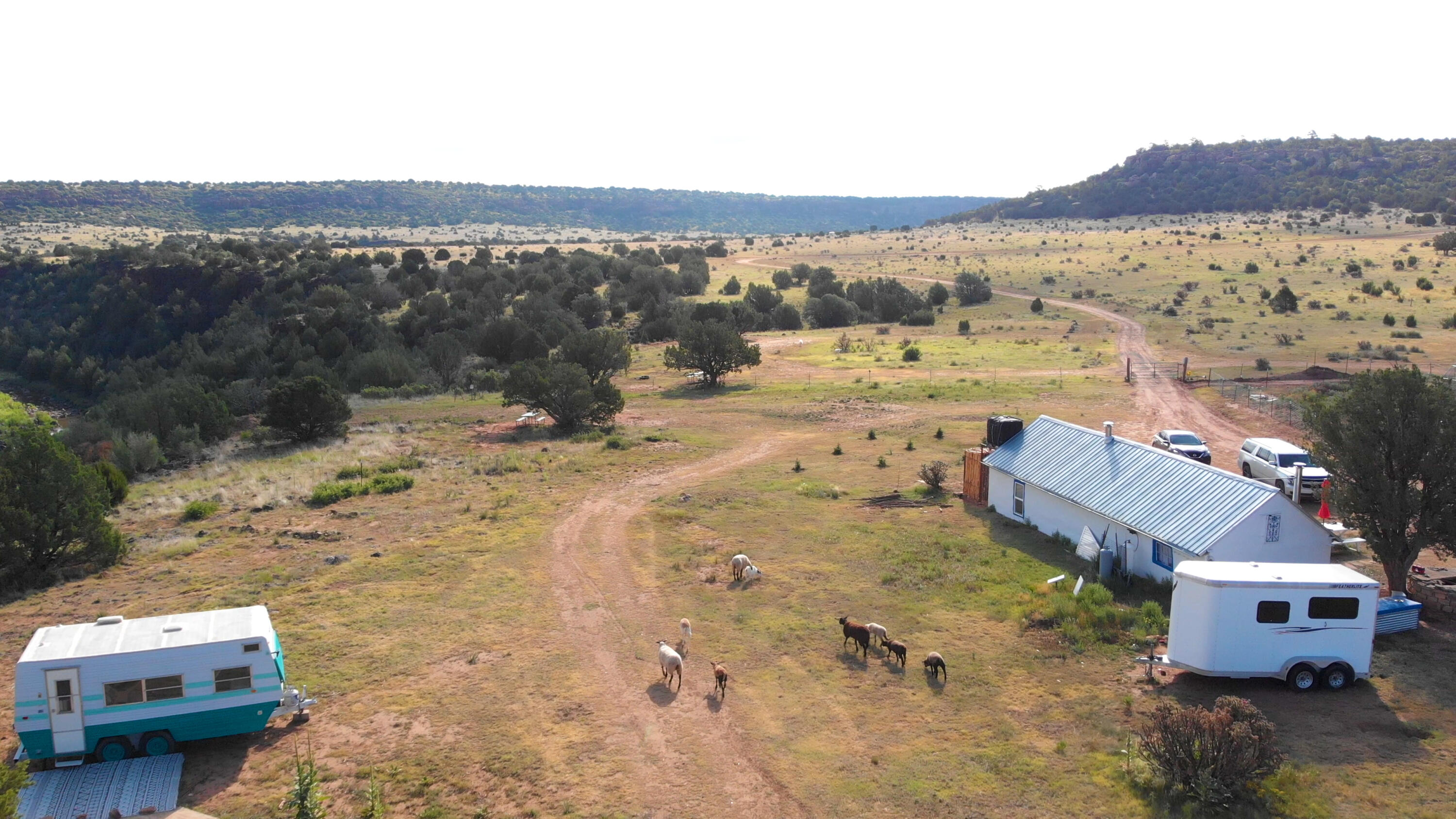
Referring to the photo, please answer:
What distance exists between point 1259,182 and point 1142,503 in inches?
5859

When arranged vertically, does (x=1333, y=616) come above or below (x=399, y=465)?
above

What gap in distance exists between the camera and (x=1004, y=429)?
91.2 ft

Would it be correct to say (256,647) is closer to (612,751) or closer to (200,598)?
(612,751)

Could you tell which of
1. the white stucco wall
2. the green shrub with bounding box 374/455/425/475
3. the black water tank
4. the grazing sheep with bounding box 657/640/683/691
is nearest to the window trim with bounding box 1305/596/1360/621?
the white stucco wall

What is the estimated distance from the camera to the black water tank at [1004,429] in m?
27.8

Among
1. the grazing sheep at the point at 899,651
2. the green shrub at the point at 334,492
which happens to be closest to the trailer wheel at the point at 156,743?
the grazing sheep at the point at 899,651

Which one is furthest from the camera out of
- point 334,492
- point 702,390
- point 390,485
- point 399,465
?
point 702,390

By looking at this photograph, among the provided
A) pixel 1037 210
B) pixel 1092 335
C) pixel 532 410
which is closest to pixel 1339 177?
pixel 1037 210

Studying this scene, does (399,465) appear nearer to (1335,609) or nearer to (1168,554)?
(1168,554)

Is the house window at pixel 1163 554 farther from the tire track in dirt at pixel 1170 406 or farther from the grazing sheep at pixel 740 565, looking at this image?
the tire track in dirt at pixel 1170 406

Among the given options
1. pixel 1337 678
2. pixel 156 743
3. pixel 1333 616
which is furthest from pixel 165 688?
pixel 1337 678

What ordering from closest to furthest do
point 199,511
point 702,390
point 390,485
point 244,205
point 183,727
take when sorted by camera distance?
point 183,727 < point 199,511 < point 390,485 < point 702,390 < point 244,205

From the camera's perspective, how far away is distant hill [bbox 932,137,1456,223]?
430 ft

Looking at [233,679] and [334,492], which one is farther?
[334,492]
